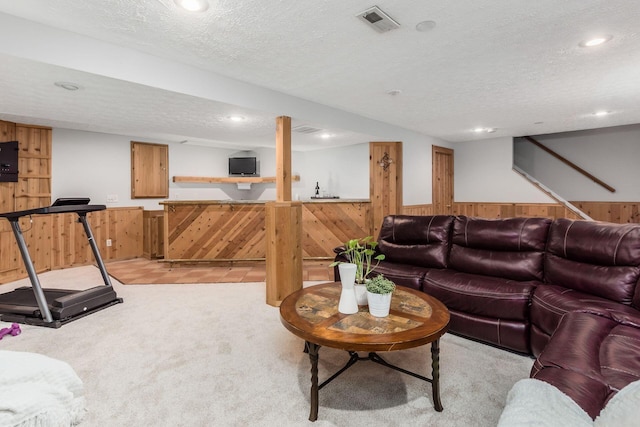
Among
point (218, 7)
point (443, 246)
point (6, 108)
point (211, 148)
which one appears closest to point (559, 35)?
point (443, 246)

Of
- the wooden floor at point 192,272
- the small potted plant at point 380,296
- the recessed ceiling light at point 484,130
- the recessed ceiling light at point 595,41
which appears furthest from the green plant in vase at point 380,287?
the recessed ceiling light at point 484,130

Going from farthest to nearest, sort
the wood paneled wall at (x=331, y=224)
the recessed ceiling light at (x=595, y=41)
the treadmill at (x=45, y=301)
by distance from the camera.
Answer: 1. the wood paneled wall at (x=331, y=224)
2. the treadmill at (x=45, y=301)
3. the recessed ceiling light at (x=595, y=41)

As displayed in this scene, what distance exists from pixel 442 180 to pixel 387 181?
2060mm

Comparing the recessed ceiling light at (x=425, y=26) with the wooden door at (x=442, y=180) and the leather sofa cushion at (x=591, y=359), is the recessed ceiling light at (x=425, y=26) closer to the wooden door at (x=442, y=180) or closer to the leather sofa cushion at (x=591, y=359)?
the leather sofa cushion at (x=591, y=359)

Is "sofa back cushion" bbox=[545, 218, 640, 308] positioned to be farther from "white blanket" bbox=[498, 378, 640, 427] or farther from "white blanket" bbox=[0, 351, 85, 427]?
"white blanket" bbox=[0, 351, 85, 427]

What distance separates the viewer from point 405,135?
603 centimetres

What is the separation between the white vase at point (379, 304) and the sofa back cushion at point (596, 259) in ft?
4.94

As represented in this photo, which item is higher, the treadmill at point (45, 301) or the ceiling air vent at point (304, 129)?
the ceiling air vent at point (304, 129)

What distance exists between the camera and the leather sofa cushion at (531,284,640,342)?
1945 millimetres

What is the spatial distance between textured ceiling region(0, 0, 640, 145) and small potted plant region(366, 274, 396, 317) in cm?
179

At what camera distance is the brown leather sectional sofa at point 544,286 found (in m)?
1.38

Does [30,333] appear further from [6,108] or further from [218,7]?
[218,7]

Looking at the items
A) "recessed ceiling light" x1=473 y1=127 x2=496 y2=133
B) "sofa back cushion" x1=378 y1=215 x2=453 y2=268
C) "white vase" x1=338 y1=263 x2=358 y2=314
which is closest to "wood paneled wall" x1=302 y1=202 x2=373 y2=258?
"sofa back cushion" x1=378 y1=215 x2=453 y2=268

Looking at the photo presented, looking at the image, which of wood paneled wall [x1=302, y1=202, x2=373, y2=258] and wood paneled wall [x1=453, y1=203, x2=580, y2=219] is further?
wood paneled wall [x1=453, y1=203, x2=580, y2=219]
